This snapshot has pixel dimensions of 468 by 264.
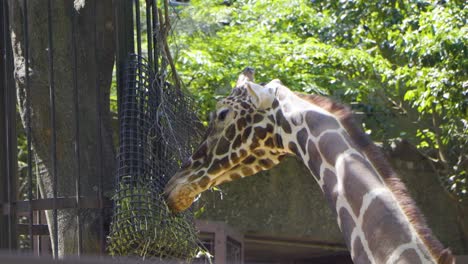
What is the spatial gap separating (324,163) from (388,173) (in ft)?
1.35

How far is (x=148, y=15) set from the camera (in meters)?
4.98

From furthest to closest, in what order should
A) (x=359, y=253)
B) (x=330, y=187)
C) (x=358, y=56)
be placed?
1. (x=358, y=56)
2. (x=330, y=187)
3. (x=359, y=253)

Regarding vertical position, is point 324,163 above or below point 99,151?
below

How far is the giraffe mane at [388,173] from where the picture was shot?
3503mm

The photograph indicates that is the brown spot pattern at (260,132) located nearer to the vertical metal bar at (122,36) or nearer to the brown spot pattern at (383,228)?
the vertical metal bar at (122,36)

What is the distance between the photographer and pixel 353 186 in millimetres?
3955

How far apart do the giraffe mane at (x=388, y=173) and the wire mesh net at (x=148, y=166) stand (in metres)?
0.73

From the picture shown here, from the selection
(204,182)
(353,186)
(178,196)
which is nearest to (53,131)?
(178,196)

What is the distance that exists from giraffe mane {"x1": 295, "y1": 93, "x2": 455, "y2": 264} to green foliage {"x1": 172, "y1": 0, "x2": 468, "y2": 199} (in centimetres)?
409

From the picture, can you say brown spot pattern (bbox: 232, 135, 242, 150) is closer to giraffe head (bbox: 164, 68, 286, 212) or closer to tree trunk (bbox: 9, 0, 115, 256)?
giraffe head (bbox: 164, 68, 286, 212)

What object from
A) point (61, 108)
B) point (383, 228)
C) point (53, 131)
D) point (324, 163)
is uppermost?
point (61, 108)

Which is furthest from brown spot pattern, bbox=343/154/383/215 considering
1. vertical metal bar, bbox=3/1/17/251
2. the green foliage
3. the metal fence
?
the green foliage

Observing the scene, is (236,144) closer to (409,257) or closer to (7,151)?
(7,151)

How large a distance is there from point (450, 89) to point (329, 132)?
14.5ft
